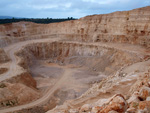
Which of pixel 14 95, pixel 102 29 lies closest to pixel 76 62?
pixel 102 29

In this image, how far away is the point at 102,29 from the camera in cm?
4619

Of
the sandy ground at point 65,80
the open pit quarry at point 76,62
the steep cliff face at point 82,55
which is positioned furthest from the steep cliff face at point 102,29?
the sandy ground at point 65,80

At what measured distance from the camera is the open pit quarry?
1748 cm

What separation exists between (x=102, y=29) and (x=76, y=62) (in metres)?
13.2

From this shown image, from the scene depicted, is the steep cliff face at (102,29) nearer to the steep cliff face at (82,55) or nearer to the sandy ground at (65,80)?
the steep cliff face at (82,55)

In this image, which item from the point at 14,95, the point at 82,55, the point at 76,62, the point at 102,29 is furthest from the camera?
the point at 102,29

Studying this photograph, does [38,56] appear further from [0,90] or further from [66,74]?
[0,90]

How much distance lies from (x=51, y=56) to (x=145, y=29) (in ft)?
95.4

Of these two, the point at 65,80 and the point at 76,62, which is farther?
the point at 76,62

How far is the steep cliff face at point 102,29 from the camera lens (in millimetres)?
37031

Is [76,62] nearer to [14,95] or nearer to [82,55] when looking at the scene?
[82,55]

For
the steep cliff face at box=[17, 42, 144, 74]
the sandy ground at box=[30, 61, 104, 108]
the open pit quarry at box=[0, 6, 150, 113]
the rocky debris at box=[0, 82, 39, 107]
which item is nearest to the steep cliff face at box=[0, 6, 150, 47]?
the open pit quarry at box=[0, 6, 150, 113]

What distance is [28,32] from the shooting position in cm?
5656

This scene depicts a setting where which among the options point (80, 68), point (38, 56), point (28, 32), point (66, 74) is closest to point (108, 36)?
point (80, 68)
